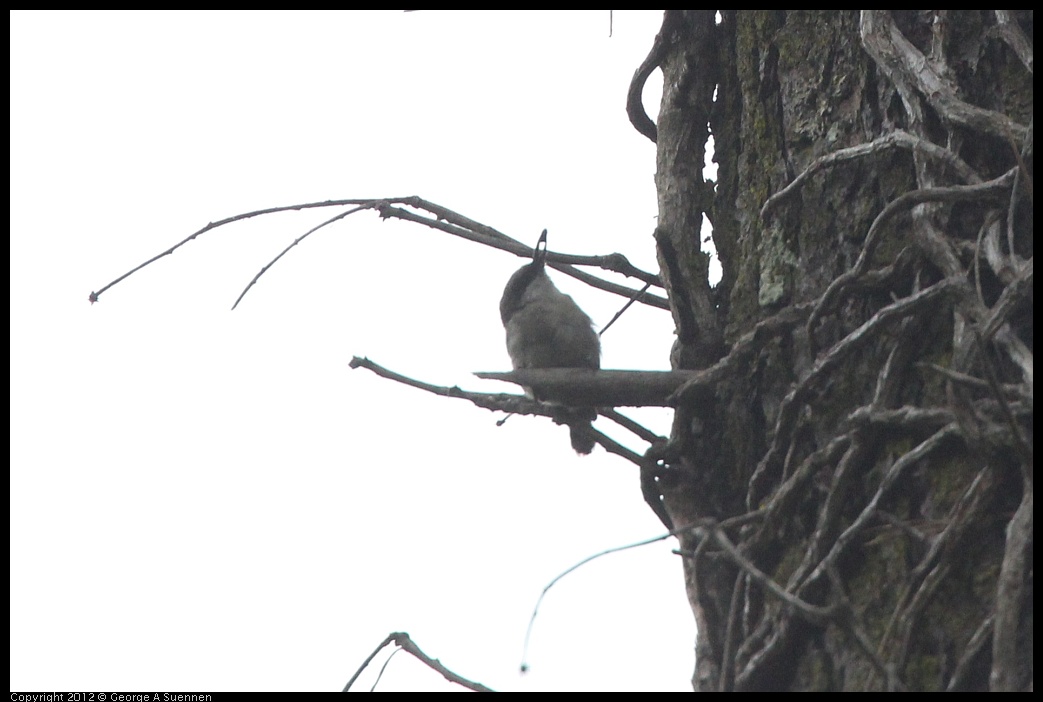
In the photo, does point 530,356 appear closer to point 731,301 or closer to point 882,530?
point 731,301

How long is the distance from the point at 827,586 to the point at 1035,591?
42 cm

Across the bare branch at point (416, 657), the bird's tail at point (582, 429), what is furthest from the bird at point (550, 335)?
the bare branch at point (416, 657)

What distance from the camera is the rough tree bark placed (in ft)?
6.51

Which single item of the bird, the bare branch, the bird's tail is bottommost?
the bare branch

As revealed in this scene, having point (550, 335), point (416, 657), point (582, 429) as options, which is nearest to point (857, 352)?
point (582, 429)

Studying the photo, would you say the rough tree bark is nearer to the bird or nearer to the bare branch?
the bare branch

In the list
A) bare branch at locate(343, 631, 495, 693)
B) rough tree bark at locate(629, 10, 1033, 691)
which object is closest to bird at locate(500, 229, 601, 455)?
rough tree bark at locate(629, 10, 1033, 691)

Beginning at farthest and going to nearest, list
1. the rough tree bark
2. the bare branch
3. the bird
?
1. the bird
2. the bare branch
3. the rough tree bark

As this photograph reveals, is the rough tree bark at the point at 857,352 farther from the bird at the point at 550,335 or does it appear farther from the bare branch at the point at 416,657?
the bird at the point at 550,335

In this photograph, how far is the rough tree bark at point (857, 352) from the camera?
1983 millimetres

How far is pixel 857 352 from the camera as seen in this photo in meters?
2.38

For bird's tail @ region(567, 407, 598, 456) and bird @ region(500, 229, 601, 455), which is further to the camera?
bird @ region(500, 229, 601, 455)

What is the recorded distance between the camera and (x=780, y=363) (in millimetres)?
2590

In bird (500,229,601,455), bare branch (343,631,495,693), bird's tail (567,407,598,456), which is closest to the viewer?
bare branch (343,631,495,693)
